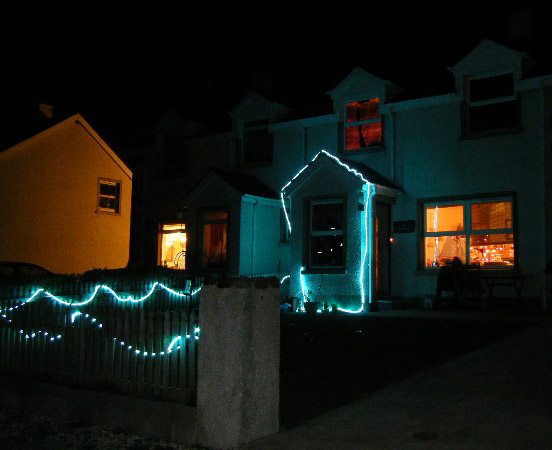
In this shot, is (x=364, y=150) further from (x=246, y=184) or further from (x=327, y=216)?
(x=246, y=184)

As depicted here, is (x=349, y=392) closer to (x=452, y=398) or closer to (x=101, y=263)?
(x=452, y=398)

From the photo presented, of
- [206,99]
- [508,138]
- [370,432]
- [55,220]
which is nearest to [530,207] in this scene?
[508,138]

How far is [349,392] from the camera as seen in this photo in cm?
651

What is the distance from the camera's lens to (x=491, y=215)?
1474 cm

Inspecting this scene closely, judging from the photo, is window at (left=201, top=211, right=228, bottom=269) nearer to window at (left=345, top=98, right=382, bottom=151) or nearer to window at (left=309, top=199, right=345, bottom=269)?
window at (left=309, top=199, right=345, bottom=269)

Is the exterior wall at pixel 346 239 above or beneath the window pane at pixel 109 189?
beneath

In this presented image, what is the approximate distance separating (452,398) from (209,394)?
253 cm

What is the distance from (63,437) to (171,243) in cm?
1469

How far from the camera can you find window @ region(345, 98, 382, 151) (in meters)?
16.7

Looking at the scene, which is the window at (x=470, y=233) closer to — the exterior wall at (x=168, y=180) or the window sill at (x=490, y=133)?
the window sill at (x=490, y=133)

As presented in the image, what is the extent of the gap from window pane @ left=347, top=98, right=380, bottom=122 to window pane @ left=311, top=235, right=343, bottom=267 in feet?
12.5

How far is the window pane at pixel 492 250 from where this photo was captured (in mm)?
14406

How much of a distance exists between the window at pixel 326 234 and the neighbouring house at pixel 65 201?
10725mm

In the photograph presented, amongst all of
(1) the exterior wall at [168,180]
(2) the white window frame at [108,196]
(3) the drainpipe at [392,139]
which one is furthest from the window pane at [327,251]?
(2) the white window frame at [108,196]
